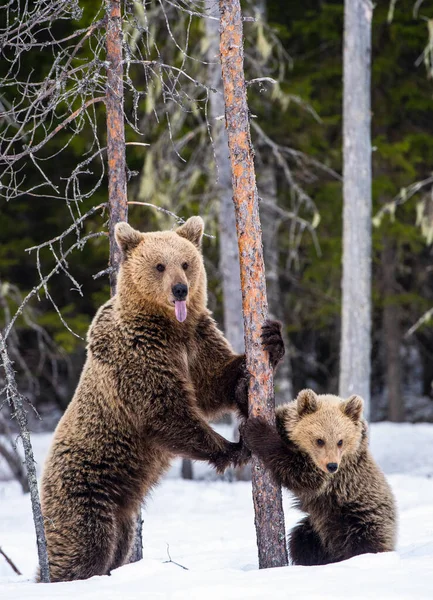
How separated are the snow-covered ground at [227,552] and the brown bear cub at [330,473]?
1.06ft

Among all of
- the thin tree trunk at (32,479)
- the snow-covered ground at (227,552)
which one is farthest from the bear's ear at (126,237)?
the snow-covered ground at (227,552)

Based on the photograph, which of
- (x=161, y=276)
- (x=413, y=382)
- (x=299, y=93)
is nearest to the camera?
(x=161, y=276)

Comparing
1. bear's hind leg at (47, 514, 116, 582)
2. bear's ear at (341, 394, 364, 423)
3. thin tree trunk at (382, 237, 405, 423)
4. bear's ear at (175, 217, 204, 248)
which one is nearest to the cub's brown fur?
bear's hind leg at (47, 514, 116, 582)

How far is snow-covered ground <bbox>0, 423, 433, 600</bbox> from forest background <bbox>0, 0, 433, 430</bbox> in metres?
2.22

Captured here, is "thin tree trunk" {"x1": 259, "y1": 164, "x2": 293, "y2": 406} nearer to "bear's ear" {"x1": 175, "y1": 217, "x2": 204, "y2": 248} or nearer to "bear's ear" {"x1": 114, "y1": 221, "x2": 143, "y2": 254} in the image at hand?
"bear's ear" {"x1": 175, "y1": 217, "x2": 204, "y2": 248}

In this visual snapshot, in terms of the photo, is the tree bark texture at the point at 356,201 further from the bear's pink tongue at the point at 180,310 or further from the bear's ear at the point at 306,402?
the bear's pink tongue at the point at 180,310

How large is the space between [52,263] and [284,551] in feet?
39.0

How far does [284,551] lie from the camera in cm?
525

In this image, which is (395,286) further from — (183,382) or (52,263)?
(183,382)

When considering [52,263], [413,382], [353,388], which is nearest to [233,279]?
[353,388]

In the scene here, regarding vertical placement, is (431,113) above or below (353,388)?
above

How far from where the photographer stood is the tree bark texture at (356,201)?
11688 millimetres

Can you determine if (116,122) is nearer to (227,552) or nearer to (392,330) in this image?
(227,552)

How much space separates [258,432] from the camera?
530cm
